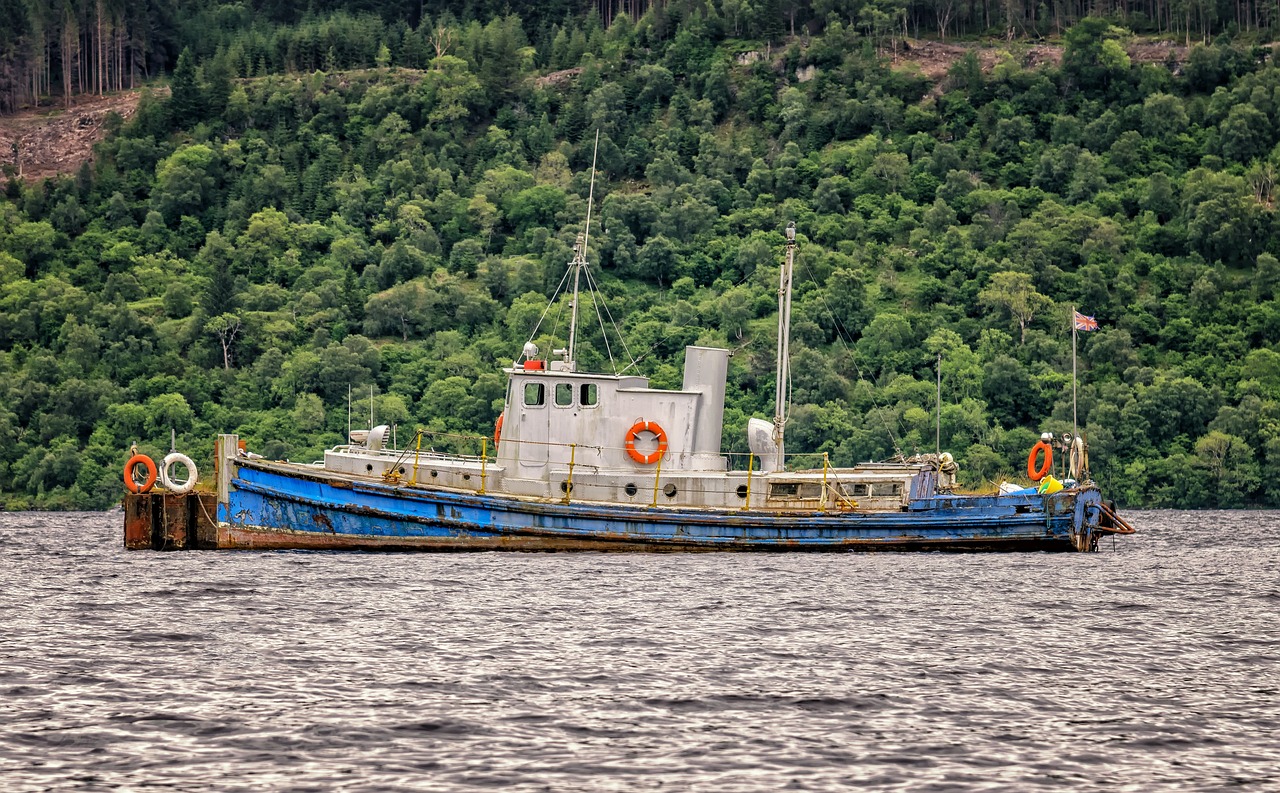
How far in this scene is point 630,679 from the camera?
91.6ft

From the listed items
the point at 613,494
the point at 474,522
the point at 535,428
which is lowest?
the point at 474,522

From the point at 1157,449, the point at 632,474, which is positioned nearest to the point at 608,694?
the point at 632,474

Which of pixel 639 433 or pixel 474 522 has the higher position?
pixel 639 433

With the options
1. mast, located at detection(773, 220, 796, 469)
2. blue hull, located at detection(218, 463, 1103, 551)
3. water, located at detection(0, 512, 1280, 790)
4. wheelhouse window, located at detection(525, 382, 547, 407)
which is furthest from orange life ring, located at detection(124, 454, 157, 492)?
mast, located at detection(773, 220, 796, 469)

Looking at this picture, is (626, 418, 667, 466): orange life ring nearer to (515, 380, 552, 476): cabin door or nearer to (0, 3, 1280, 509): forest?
(515, 380, 552, 476): cabin door

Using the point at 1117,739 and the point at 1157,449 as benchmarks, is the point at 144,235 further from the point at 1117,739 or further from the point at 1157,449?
the point at 1117,739

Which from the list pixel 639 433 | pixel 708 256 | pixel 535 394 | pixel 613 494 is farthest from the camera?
pixel 708 256

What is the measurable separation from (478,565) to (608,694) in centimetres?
2232

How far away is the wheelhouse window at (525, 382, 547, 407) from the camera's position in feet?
174

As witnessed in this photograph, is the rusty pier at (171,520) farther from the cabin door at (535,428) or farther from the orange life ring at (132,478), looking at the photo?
the cabin door at (535,428)

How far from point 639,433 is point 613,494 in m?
2.02

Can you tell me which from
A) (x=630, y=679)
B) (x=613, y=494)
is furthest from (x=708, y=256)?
(x=630, y=679)

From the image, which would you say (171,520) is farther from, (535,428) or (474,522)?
(535,428)

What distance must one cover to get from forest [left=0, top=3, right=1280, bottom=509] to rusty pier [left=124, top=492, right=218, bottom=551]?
57.5m
